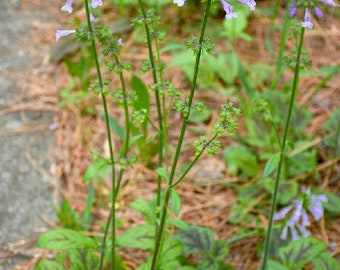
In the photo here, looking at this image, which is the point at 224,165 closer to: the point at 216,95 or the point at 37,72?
the point at 216,95

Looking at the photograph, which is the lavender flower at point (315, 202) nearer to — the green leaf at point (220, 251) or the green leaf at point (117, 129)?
the green leaf at point (220, 251)

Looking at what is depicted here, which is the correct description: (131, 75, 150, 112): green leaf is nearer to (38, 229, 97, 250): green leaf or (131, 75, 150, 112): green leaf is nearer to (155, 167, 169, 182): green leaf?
(38, 229, 97, 250): green leaf

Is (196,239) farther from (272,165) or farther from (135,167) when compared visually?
(135,167)

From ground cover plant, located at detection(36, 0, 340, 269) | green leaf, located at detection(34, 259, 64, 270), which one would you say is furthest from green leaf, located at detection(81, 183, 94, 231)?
green leaf, located at detection(34, 259, 64, 270)

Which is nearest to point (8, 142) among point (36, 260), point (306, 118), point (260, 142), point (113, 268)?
point (36, 260)

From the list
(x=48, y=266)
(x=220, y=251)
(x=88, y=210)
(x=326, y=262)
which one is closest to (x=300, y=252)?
(x=326, y=262)

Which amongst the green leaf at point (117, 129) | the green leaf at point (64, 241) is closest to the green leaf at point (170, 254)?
the green leaf at point (64, 241)
